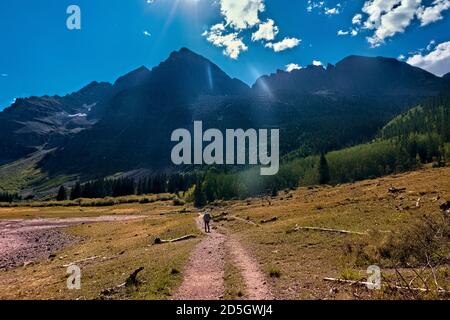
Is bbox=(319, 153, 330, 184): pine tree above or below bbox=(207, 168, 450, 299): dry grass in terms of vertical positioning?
above

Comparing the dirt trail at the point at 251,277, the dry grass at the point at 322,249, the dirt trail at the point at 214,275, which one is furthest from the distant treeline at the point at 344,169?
the dirt trail at the point at 251,277

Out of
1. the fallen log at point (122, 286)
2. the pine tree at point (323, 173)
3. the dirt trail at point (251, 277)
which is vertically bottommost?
Result: the fallen log at point (122, 286)

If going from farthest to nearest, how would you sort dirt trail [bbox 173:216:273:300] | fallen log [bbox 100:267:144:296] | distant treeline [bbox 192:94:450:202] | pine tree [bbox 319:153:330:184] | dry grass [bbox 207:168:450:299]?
pine tree [bbox 319:153:330:184], distant treeline [bbox 192:94:450:202], fallen log [bbox 100:267:144:296], dirt trail [bbox 173:216:273:300], dry grass [bbox 207:168:450:299]

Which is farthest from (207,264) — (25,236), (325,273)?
(25,236)

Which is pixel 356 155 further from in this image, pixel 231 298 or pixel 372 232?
pixel 231 298

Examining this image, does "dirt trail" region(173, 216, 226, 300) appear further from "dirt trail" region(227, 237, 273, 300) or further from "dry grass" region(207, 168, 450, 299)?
"dry grass" region(207, 168, 450, 299)

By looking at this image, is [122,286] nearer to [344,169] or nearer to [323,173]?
[323,173]

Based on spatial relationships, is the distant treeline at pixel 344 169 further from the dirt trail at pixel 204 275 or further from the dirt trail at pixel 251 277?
the dirt trail at pixel 251 277

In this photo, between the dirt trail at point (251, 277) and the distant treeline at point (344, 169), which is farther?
the distant treeline at point (344, 169)

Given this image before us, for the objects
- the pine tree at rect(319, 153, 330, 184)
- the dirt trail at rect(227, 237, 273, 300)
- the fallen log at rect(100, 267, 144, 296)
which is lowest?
the fallen log at rect(100, 267, 144, 296)

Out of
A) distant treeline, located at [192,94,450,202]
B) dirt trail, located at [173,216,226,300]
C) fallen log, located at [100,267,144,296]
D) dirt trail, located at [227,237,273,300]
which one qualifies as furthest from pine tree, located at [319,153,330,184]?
fallen log, located at [100,267,144,296]

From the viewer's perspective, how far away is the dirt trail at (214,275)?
17500 mm

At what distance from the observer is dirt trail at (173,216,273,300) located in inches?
689
